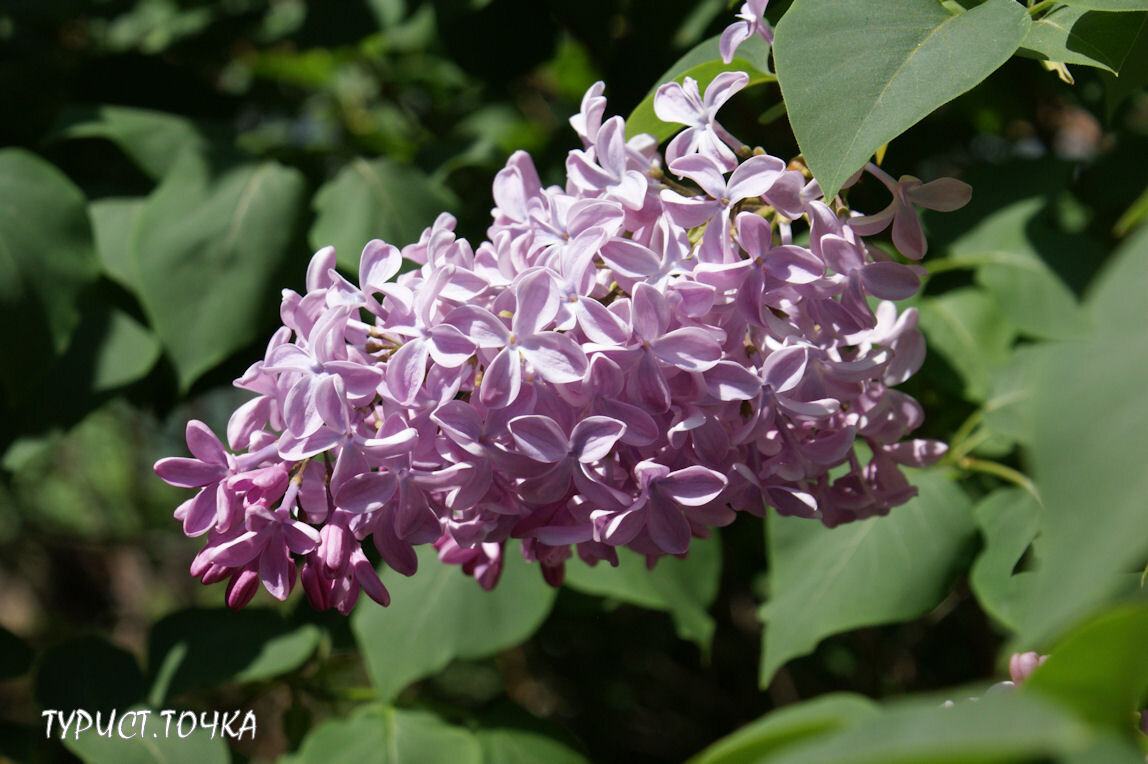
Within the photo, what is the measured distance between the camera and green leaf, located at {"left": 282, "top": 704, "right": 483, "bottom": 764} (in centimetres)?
125

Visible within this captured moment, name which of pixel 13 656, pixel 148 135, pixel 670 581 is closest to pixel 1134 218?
pixel 670 581

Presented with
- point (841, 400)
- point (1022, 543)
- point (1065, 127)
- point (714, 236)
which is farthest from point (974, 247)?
point (1065, 127)

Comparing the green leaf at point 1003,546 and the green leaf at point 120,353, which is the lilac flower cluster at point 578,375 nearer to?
the green leaf at point 1003,546

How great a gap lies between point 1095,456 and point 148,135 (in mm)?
1444

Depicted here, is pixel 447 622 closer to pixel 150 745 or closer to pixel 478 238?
pixel 150 745

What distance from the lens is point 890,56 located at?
0.73 metres

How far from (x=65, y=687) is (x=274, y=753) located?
6.79ft

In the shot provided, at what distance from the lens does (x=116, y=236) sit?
4.71 feet

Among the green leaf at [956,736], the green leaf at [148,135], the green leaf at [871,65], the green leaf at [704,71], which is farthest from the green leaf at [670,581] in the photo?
the green leaf at [956,736]

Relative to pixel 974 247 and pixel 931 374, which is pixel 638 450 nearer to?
pixel 931 374

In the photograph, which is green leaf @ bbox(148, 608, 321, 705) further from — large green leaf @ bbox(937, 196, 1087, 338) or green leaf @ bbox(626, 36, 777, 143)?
large green leaf @ bbox(937, 196, 1087, 338)

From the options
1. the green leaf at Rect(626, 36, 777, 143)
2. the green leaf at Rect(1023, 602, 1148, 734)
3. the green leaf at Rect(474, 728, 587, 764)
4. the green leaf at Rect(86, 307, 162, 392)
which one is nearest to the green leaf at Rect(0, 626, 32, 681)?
the green leaf at Rect(86, 307, 162, 392)

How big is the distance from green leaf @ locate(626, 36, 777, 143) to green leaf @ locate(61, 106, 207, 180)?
2.58ft

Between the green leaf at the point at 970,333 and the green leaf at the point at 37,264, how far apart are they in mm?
1152
